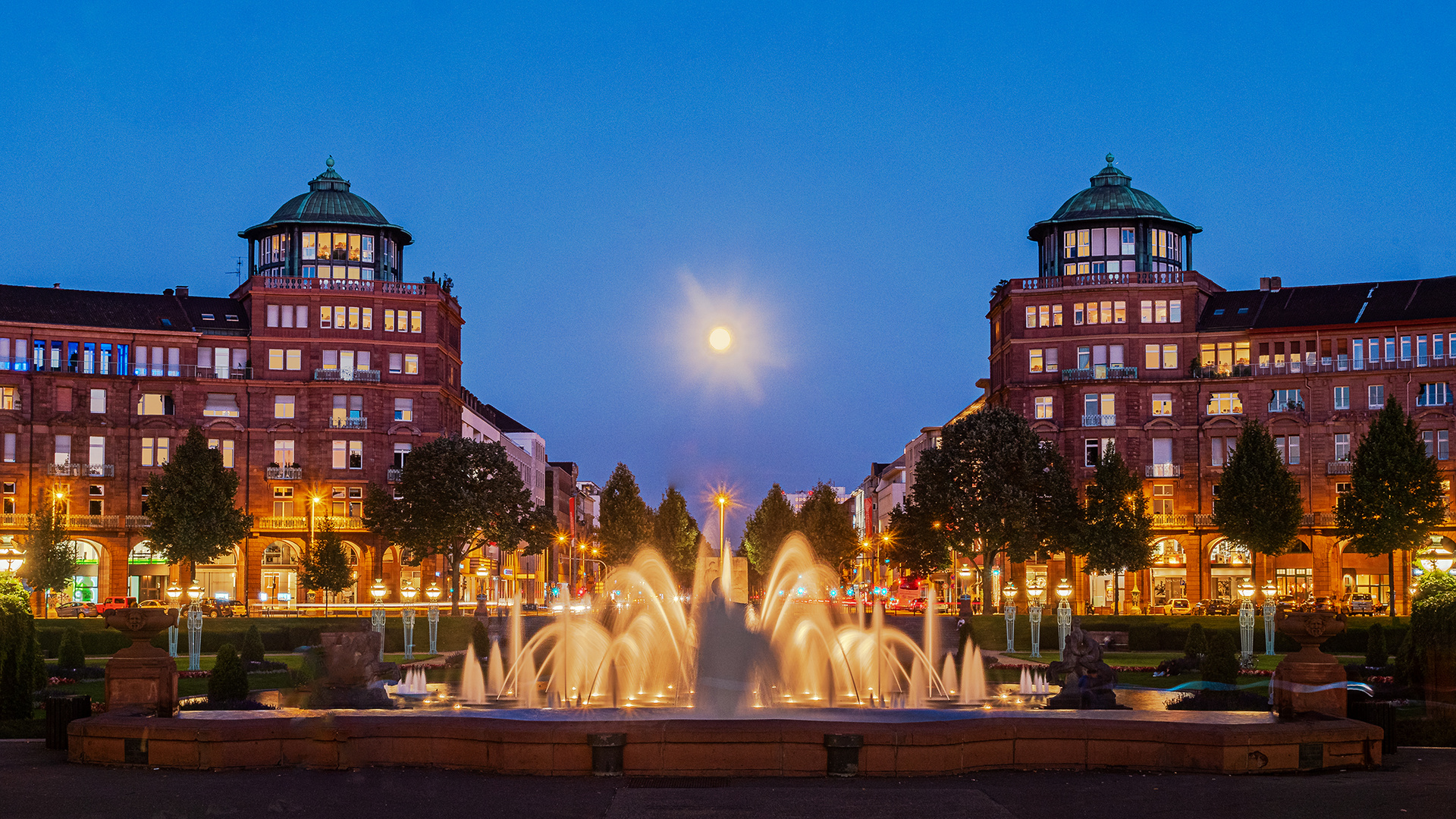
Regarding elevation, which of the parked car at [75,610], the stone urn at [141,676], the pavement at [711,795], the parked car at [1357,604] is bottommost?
the parked car at [1357,604]

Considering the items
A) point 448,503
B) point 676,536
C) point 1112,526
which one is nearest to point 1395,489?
point 1112,526

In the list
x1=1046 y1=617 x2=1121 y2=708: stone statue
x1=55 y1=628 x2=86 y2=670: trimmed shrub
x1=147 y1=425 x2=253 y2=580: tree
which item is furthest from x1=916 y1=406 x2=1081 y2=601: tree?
x1=55 y1=628 x2=86 y2=670: trimmed shrub

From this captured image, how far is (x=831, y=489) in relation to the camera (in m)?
142

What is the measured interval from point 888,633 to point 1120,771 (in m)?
32.6

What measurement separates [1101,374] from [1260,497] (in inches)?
715

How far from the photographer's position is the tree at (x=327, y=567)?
86875 mm

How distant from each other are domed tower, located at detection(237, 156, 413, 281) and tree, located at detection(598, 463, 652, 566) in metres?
48.7

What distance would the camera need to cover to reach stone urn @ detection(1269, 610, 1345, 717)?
69.1 ft

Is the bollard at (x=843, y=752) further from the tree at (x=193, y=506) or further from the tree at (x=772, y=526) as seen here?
the tree at (x=772, y=526)

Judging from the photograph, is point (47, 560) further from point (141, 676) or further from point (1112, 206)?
point (1112, 206)

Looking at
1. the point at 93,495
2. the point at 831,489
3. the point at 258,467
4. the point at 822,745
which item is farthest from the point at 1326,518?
the point at 822,745

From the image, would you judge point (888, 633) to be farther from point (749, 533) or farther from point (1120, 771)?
point (749, 533)

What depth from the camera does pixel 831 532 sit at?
451ft

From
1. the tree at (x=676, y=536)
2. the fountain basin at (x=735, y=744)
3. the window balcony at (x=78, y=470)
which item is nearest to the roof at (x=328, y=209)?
the window balcony at (x=78, y=470)
